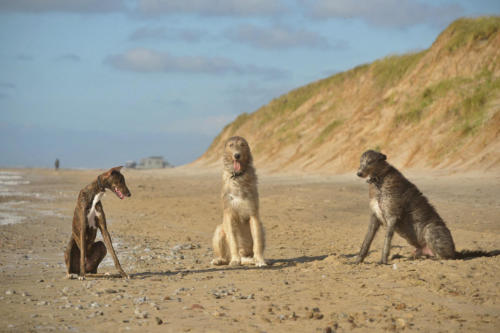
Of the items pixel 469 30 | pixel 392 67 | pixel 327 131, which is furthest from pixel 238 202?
pixel 392 67

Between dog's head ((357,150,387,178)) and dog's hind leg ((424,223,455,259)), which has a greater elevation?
dog's head ((357,150,387,178))

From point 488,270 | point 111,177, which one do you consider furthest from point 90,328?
point 488,270

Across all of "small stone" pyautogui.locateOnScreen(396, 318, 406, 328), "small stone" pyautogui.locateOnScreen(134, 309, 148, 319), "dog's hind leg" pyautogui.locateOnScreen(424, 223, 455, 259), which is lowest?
"small stone" pyautogui.locateOnScreen(396, 318, 406, 328)

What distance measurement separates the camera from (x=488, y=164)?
22406 millimetres

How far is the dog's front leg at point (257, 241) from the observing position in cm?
906

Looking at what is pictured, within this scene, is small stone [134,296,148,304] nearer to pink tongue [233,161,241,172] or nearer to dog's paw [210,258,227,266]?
dog's paw [210,258,227,266]

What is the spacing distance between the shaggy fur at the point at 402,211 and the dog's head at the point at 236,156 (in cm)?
187

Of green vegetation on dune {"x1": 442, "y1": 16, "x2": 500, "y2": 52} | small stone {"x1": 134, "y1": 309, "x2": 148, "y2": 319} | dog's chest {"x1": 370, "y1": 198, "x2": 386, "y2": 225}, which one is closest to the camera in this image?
small stone {"x1": 134, "y1": 309, "x2": 148, "y2": 319}

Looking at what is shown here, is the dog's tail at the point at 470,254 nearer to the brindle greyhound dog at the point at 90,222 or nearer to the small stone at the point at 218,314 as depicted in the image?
the small stone at the point at 218,314

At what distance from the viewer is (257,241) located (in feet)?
29.8

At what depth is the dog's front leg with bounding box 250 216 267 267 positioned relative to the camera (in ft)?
29.7

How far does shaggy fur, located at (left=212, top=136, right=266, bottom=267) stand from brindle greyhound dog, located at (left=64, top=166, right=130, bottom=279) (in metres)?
2.01

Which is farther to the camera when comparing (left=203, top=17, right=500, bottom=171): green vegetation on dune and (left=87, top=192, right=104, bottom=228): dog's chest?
(left=203, top=17, right=500, bottom=171): green vegetation on dune

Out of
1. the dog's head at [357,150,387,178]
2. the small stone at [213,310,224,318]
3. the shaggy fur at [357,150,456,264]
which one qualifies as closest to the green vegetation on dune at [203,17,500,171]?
the shaggy fur at [357,150,456,264]
